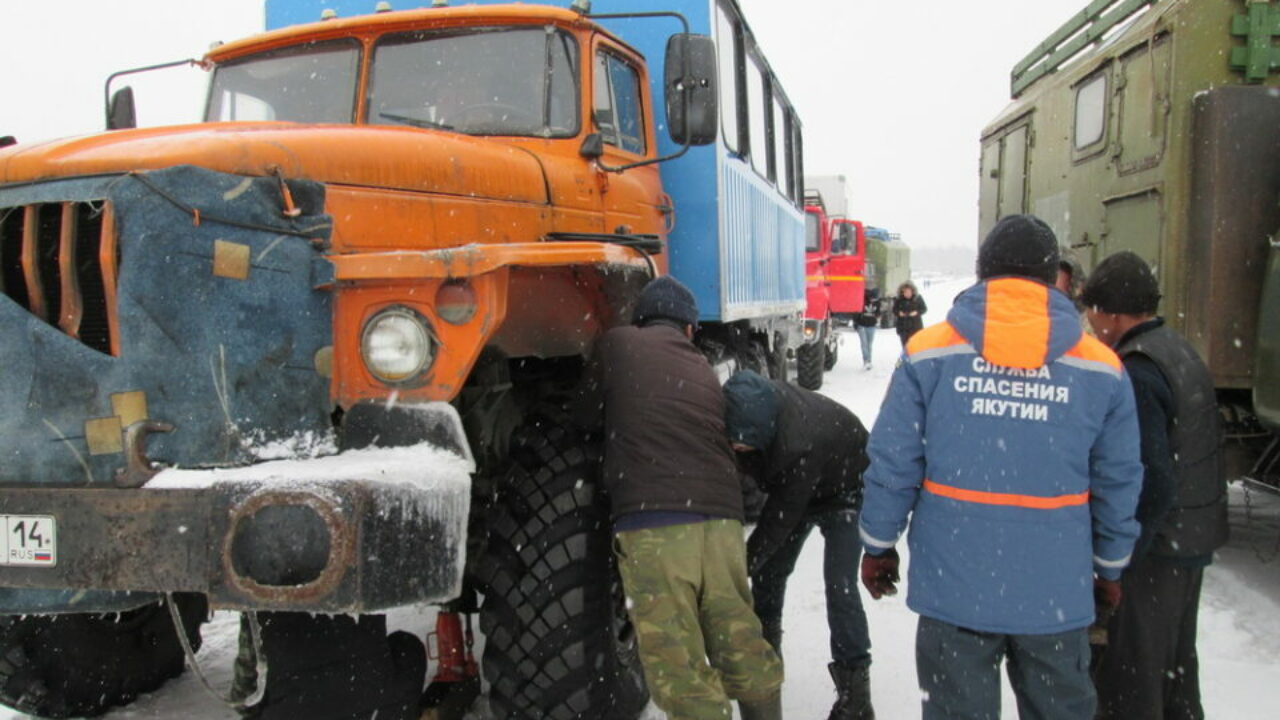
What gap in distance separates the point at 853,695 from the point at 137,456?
2.46 meters

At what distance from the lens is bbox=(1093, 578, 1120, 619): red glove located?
248 cm

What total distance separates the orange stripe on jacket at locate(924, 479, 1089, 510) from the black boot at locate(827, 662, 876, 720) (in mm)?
1207

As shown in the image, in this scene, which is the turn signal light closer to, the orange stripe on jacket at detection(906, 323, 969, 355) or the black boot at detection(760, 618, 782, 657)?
the orange stripe on jacket at detection(906, 323, 969, 355)

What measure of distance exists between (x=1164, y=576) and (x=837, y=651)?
3.69ft

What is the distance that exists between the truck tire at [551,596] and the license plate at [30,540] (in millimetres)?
1161

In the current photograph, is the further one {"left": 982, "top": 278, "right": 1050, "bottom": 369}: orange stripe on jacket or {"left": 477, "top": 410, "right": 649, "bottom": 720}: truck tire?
{"left": 477, "top": 410, "right": 649, "bottom": 720}: truck tire

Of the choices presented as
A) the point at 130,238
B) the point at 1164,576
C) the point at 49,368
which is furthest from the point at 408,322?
the point at 1164,576

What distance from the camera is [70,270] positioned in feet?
7.37

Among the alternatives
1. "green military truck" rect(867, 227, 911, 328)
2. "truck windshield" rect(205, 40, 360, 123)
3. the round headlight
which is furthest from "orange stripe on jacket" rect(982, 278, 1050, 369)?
"green military truck" rect(867, 227, 911, 328)

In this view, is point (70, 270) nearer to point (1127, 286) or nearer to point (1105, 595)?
point (1105, 595)

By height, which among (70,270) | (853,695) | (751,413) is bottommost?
(853,695)

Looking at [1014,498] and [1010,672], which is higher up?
[1014,498]

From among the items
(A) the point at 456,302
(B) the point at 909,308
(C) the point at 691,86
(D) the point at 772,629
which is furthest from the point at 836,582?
(B) the point at 909,308

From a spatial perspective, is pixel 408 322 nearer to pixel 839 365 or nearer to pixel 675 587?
pixel 675 587
